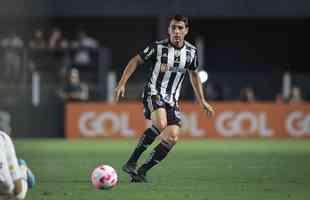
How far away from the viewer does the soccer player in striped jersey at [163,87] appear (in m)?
12.9

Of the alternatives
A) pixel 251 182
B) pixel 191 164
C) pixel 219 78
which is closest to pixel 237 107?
pixel 219 78

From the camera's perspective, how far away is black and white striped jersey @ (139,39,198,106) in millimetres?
13109

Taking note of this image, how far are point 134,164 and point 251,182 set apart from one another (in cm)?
150

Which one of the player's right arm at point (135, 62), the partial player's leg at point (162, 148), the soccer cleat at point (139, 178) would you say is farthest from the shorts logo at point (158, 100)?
the soccer cleat at point (139, 178)

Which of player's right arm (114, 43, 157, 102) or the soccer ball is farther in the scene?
player's right arm (114, 43, 157, 102)

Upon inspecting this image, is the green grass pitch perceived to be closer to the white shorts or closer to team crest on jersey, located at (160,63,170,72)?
team crest on jersey, located at (160,63,170,72)

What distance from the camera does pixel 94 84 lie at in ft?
95.2

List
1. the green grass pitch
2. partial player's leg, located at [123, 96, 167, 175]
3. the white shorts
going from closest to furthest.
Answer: the white shorts
the green grass pitch
partial player's leg, located at [123, 96, 167, 175]

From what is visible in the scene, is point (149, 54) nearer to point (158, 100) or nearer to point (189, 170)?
point (158, 100)

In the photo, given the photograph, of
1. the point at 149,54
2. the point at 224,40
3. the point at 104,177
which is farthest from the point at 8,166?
the point at 224,40

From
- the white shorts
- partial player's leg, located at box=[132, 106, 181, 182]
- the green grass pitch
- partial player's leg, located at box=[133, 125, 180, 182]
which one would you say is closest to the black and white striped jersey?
partial player's leg, located at box=[132, 106, 181, 182]

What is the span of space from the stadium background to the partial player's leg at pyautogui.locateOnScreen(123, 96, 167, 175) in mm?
307

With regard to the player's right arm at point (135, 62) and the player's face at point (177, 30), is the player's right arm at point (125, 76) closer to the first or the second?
the player's right arm at point (135, 62)

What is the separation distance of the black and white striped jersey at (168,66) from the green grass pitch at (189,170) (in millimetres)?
1149
